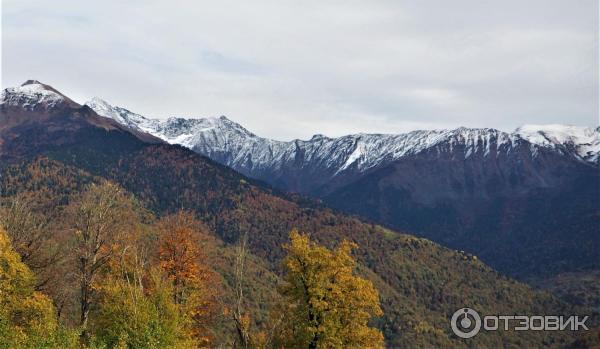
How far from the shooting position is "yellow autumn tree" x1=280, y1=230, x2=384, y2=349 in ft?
160

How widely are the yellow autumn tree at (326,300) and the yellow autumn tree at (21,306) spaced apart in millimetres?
21407

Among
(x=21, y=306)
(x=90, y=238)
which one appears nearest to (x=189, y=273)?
(x=90, y=238)

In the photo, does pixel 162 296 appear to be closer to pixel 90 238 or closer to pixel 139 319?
pixel 139 319

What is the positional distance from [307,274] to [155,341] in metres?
16.1

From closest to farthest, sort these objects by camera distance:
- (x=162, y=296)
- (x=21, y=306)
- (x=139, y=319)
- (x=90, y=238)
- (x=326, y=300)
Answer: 1. (x=139, y=319)
2. (x=21, y=306)
3. (x=162, y=296)
4. (x=326, y=300)
5. (x=90, y=238)

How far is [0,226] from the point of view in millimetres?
51656

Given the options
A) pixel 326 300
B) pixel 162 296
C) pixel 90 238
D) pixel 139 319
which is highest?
pixel 90 238

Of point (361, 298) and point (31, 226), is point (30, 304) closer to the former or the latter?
point (31, 226)

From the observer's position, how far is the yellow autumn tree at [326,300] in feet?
160

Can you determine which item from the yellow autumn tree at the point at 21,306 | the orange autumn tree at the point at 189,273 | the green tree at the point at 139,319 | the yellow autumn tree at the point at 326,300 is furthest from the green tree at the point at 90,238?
the yellow autumn tree at the point at 326,300

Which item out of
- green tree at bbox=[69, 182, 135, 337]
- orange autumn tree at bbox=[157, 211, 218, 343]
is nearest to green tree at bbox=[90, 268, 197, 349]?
green tree at bbox=[69, 182, 135, 337]

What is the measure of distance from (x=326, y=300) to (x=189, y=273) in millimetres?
16105

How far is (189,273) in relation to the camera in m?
56.2

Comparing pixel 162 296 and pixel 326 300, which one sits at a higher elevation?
pixel 326 300
